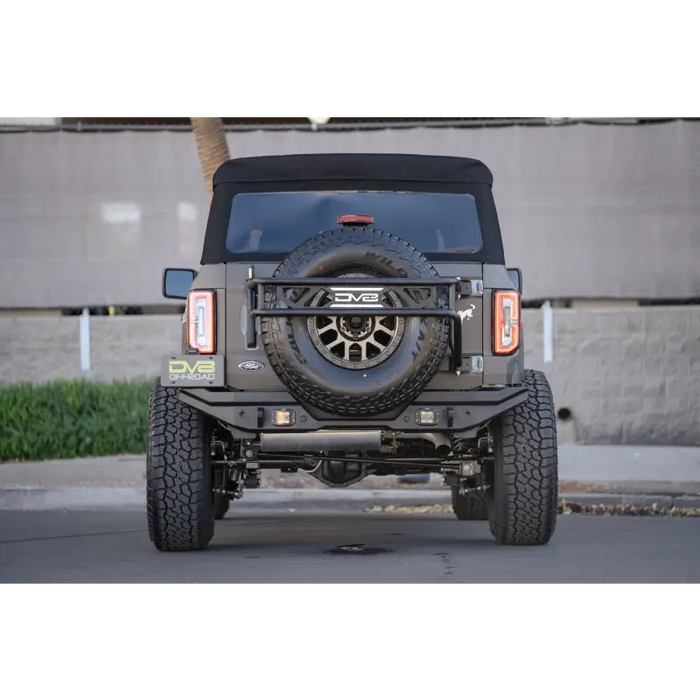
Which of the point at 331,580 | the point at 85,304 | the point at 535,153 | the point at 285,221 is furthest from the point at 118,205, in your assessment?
the point at 331,580

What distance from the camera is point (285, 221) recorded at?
9.38m

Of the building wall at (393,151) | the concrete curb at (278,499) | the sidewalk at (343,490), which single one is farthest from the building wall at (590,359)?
the concrete curb at (278,499)

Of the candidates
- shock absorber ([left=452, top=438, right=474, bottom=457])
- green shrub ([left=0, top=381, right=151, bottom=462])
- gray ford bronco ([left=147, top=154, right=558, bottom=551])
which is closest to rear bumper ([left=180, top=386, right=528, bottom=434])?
gray ford bronco ([left=147, top=154, right=558, bottom=551])

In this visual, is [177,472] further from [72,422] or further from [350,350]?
[72,422]

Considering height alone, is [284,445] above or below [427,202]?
below

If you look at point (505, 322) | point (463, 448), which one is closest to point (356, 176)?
point (505, 322)

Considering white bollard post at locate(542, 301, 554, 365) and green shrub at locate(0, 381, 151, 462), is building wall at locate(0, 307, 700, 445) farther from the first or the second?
green shrub at locate(0, 381, 151, 462)

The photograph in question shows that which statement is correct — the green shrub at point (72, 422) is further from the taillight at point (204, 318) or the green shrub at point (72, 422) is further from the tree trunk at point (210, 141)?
the taillight at point (204, 318)

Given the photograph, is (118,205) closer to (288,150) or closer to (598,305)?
(288,150)

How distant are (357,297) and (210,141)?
9.69 meters

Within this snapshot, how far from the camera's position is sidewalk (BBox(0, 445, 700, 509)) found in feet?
44.9

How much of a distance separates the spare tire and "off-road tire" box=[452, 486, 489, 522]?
3381 mm
